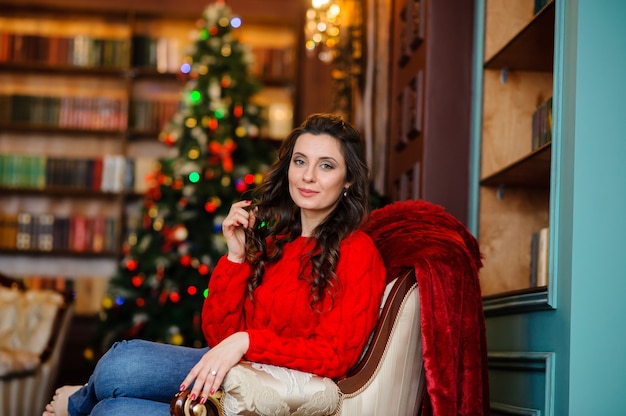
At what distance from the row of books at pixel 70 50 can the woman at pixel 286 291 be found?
396cm

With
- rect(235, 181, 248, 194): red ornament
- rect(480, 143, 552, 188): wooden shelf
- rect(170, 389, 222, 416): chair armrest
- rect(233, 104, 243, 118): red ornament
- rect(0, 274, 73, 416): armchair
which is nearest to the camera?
rect(170, 389, 222, 416): chair armrest

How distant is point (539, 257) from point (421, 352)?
0.91 m

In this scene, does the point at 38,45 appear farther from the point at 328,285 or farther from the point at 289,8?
the point at 328,285

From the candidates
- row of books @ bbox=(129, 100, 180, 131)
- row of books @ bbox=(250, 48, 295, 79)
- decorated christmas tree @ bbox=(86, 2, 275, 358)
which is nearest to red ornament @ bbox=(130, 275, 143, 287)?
decorated christmas tree @ bbox=(86, 2, 275, 358)

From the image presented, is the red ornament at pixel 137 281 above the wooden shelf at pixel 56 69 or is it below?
below

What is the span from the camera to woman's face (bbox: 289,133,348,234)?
237 cm

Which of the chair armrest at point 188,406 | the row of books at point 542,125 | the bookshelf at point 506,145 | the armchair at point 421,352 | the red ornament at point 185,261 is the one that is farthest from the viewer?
the red ornament at point 185,261

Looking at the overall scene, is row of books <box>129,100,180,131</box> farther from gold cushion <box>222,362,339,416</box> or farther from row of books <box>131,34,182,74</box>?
gold cushion <box>222,362,339,416</box>

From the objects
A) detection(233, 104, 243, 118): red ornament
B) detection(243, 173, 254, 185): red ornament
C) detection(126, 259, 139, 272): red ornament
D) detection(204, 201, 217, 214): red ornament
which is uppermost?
detection(233, 104, 243, 118): red ornament

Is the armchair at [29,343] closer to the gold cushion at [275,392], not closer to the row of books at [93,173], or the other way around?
the row of books at [93,173]

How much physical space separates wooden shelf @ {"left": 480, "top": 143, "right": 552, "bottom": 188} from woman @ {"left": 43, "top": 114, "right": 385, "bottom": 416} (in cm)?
59

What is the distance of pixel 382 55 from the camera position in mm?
4449

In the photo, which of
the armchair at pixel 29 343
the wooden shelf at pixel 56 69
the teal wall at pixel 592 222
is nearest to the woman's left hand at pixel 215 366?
the teal wall at pixel 592 222

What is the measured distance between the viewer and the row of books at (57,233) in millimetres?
6062
